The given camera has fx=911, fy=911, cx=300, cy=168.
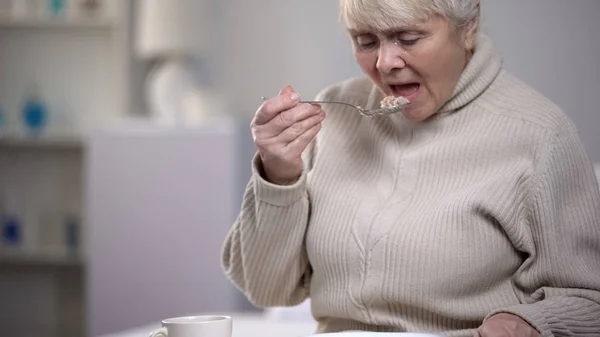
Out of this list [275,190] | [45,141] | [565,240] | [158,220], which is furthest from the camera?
[45,141]

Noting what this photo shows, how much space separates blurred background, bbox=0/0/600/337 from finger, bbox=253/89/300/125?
1.81 m

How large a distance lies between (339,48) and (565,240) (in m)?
2.22

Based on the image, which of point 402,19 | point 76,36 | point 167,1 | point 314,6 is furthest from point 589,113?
point 76,36

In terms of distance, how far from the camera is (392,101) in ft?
4.63

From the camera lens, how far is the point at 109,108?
3.89 m

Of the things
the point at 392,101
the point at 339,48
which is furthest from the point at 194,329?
the point at 339,48

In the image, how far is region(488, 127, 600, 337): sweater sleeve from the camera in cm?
129

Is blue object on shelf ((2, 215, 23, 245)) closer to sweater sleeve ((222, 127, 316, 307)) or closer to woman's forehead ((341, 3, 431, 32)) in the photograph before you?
sweater sleeve ((222, 127, 316, 307))

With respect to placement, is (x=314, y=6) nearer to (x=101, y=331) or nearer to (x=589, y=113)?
(x=589, y=113)

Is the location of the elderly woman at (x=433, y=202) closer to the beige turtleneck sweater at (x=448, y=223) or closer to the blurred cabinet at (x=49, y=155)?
the beige turtleneck sweater at (x=448, y=223)

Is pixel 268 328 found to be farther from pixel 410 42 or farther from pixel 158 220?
pixel 158 220

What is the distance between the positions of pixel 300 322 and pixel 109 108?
190cm

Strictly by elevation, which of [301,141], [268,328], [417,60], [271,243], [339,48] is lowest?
[268,328]

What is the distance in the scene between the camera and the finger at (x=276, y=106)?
1.35 m
